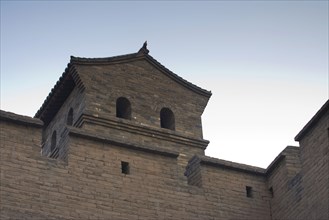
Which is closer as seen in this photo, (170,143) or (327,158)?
(327,158)

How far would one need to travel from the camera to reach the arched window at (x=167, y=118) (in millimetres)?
18734

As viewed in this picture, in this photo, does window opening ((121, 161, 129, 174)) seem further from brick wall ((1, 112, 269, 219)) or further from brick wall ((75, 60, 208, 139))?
brick wall ((75, 60, 208, 139))

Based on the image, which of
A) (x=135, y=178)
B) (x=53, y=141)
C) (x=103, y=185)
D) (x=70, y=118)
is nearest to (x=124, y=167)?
(x=135, y=178)

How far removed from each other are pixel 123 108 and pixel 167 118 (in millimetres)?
1067

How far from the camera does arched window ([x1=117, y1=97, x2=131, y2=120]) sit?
18.3 m

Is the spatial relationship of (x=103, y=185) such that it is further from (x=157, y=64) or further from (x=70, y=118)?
(x=157, y=64)

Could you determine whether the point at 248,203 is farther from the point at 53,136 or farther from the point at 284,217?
the point at 53,136

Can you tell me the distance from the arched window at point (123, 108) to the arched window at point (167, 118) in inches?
34.6

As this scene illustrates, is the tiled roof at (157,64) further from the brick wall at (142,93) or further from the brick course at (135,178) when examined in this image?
the brick course at (135,178)

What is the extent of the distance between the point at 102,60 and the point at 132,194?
517cm

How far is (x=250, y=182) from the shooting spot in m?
15.7

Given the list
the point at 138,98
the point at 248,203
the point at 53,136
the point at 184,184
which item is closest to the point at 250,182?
the point at 248,203

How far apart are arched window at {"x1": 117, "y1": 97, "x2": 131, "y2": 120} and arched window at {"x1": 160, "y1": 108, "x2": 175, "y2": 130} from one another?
2.88 ft

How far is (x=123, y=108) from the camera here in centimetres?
1848
